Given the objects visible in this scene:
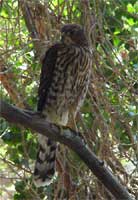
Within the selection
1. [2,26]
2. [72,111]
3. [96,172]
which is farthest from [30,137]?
[96,172]

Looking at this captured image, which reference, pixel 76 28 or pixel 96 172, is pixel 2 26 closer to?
pixel 76 28

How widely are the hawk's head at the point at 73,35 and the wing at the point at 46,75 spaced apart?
6.0 inches

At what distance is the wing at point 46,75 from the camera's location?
3225 millimetres

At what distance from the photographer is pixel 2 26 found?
3689mm

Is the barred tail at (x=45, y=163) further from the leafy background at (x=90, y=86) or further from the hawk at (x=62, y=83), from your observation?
the leafy background at (x=90, y=86)

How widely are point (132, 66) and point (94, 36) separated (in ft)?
0.97

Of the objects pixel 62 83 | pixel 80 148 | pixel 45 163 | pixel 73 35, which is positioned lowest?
pixel 80 148

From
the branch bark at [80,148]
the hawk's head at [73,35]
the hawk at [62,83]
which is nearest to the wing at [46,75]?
the hawk at [62,83]

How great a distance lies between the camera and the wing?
3.22m

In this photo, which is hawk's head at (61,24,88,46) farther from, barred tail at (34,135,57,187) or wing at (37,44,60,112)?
barred tail at (34,135,57,187)

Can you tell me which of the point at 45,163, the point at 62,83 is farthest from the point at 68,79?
the point at 45,163

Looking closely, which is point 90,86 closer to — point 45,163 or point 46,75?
point 46,75

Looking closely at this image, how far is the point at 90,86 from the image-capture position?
11.6 ft

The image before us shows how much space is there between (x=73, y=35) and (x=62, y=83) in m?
0.28
